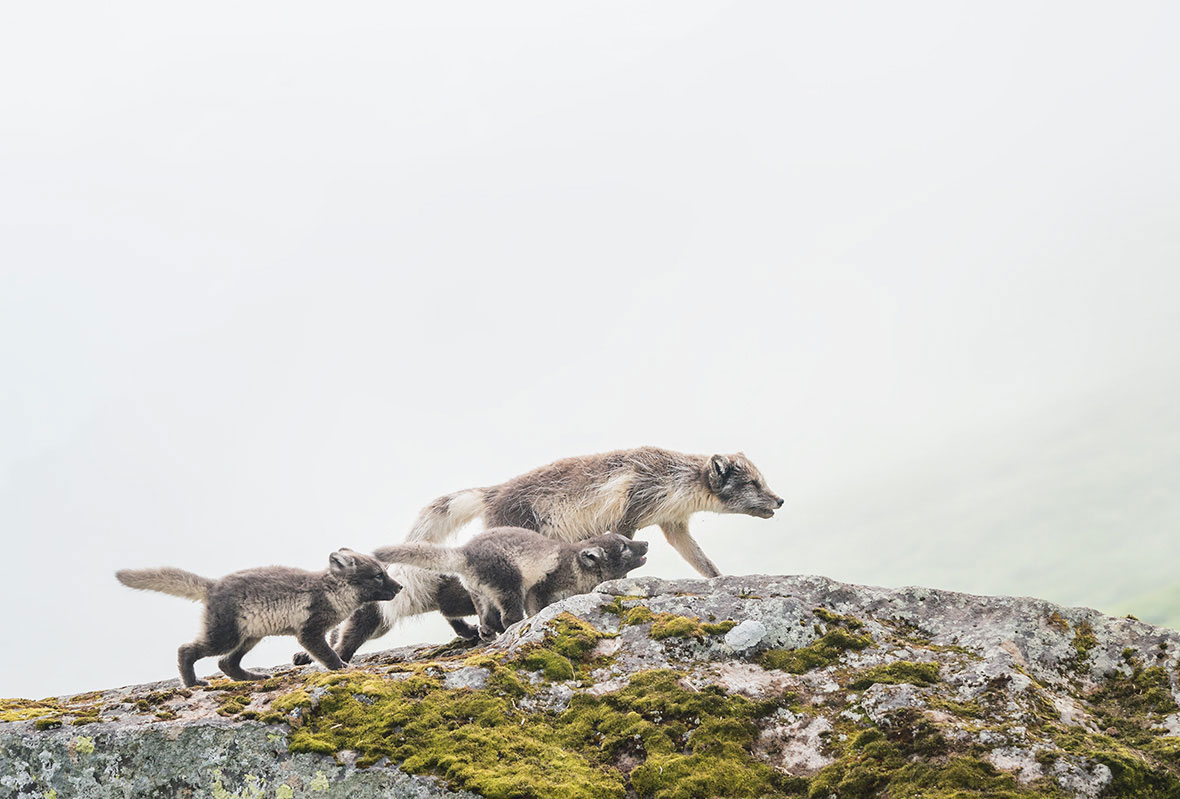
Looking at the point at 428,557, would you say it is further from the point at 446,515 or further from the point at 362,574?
the point at 446,515

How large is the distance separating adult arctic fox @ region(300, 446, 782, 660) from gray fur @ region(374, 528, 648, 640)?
2.17 m

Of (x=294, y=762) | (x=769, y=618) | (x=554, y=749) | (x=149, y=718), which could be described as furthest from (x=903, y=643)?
(x=149, y=718)

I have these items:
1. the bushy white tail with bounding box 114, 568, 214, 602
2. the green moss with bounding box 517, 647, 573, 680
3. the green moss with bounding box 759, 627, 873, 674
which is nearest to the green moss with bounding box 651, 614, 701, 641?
the green moss with bounding box 759, 627, 873, 674

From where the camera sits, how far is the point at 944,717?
6.71m

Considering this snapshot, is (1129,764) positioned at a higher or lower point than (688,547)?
lower

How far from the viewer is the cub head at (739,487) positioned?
1603 centimetres

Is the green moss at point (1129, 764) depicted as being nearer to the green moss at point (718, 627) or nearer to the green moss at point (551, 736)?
the green moss at point (551, 736)

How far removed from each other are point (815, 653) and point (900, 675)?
67 centimetres

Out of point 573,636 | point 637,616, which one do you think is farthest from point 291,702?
point 637,616

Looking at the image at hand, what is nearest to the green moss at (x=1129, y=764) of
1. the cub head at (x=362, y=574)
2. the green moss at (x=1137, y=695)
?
the green moss at (x=1137, y=695)

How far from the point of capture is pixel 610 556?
493 inches

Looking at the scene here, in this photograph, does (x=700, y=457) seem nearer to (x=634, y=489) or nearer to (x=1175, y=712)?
(x=634, y=489)

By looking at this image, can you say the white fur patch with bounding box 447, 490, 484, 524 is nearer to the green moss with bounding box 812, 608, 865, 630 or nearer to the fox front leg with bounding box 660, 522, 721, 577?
the fox front leg with bounding box 660, 522, 721, 577

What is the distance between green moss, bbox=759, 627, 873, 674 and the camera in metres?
7.65
